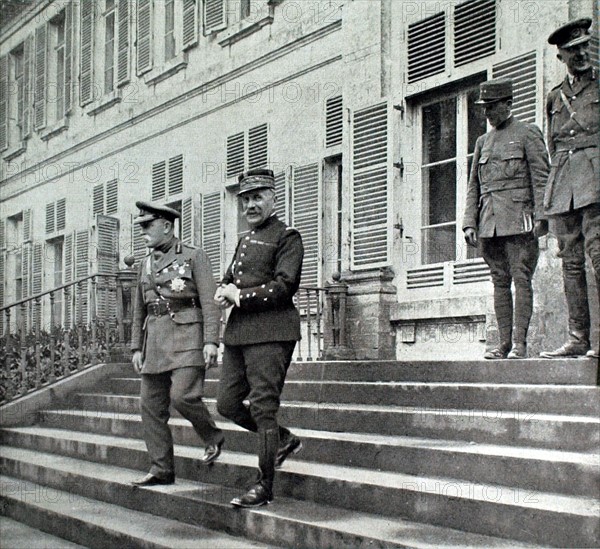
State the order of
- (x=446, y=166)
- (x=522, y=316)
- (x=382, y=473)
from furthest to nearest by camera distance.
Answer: (x=446, y=166), (x=522, y=316), (x=382, y=473)

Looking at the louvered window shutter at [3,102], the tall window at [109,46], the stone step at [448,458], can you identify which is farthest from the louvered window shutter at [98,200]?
the stone step at [448,458]

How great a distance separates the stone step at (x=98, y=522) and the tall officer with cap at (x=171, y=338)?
13.3 inches

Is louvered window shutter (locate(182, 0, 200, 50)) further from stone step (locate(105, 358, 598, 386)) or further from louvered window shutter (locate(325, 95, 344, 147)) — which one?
stone step (locate(105, 358, 598, 386))

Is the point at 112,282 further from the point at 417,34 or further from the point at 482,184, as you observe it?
the point at 482,184

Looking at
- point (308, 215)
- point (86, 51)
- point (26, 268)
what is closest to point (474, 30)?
point (308, 215)

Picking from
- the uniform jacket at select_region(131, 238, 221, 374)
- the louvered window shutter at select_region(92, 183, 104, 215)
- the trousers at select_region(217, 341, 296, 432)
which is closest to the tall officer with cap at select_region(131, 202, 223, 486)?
the uniform jacket at select_region(131, 238, 221, 374)

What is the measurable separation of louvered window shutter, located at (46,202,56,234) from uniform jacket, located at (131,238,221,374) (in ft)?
32.2

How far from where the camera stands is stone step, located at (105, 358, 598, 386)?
4.97 m

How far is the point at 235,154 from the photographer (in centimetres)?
1119

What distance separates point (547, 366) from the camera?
5102mm

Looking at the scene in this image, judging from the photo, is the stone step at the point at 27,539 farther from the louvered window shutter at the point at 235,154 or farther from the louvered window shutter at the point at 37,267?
the louvered window shutter at the point at 37,267

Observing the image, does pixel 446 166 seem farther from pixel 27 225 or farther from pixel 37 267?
pixel 27 225

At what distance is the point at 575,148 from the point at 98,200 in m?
9.97

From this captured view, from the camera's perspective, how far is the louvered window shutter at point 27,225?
15.4 metres
